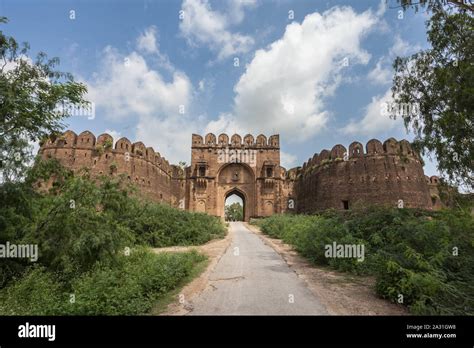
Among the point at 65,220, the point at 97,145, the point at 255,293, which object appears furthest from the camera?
the point at 97,145

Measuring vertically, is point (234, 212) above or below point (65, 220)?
below

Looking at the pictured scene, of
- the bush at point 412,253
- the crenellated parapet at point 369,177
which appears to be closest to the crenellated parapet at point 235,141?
the crenellated parapet at point 369,177

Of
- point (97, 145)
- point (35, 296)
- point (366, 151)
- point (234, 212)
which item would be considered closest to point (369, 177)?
point (366, 151)

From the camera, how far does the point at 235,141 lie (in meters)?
33.1

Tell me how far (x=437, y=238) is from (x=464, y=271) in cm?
129

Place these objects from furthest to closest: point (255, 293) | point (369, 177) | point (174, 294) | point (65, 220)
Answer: point (369, 177)
point (65, 220)
point (174, 294)
point (255, 293)

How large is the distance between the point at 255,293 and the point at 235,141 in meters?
29.2

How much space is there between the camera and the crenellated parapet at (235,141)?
32781 mm

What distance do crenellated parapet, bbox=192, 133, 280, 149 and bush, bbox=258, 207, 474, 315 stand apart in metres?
23.2

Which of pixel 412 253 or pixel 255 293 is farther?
pixel 412 253

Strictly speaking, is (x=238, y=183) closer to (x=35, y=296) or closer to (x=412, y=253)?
(x=412, y=253)

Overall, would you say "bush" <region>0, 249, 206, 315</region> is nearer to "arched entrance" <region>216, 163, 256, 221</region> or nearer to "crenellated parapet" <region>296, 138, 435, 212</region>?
"crenellated parapet" <region>296, 138, 435, 212</region>
